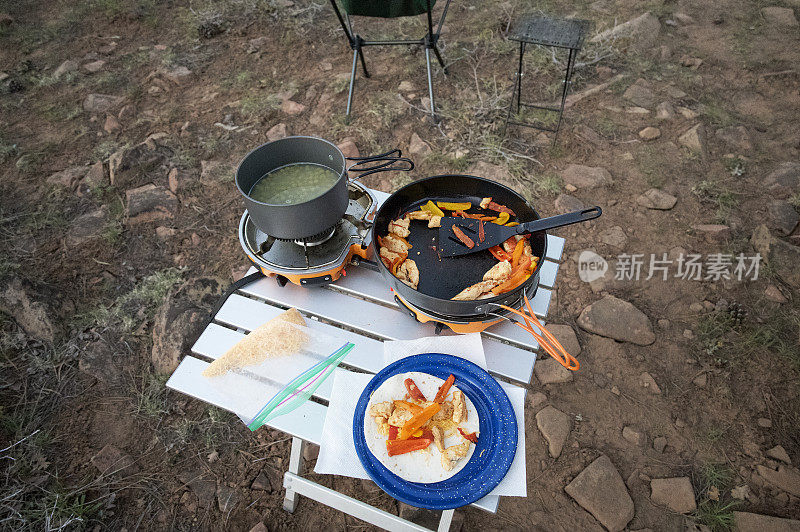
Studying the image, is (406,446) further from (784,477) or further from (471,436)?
(784,477)

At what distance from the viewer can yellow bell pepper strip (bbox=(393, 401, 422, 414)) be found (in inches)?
67.6

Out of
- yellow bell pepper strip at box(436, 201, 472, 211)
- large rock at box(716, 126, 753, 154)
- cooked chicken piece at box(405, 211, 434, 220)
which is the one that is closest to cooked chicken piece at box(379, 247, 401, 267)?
cooked chicken piece at box(405, 211, 434, 220)

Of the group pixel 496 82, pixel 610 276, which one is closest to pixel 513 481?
pixel 610 276

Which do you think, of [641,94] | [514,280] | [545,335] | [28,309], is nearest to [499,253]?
[514,280]

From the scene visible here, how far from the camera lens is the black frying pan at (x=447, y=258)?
67.9 inches

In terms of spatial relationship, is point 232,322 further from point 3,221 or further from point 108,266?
point 3,221

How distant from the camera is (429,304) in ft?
5.67

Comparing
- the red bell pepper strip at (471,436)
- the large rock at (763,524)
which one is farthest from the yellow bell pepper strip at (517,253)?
the large rock at (763,524)

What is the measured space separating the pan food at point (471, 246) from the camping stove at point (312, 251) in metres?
0.17

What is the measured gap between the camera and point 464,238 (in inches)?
77.3

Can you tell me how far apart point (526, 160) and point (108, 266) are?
342 centimetres

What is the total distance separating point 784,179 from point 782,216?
402 mm

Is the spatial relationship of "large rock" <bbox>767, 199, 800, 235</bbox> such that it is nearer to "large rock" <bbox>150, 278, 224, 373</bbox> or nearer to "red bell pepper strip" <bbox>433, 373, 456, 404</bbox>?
"red bell pepper strip" <bbox>433, 373, 456, 404</bbox>

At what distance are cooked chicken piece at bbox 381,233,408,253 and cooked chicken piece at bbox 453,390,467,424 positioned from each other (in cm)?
60
